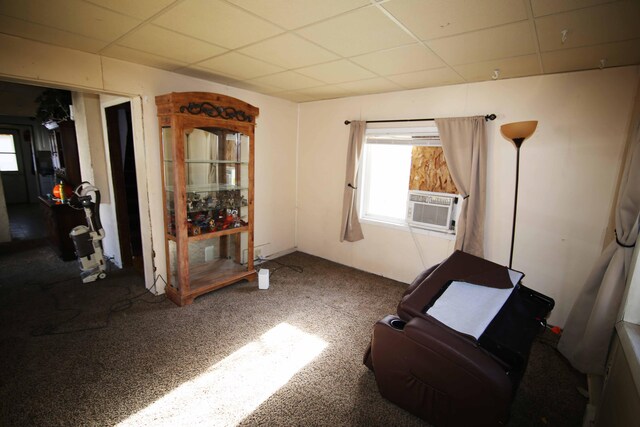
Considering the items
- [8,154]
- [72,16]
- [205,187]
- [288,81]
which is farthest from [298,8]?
[8,154]

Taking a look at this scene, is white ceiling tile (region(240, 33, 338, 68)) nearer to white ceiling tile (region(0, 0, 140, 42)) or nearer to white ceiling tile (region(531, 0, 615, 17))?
white ceiling tile (region(0, 0, 140, 42))

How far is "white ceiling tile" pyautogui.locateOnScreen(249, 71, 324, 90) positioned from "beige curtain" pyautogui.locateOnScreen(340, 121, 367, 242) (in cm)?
77

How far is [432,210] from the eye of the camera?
3104 mm

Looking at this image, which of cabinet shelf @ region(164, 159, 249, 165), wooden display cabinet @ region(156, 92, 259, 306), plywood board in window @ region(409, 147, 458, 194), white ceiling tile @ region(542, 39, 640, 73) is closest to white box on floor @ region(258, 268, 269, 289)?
wooden display cabinet @ region(156, 92, 259, 306)

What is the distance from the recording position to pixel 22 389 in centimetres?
170

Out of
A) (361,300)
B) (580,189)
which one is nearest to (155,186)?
(361,300)

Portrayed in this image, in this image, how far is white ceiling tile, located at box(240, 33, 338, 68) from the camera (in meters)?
1.85

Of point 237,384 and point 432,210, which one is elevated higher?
point 432,210

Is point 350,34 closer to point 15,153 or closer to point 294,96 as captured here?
point 294,96

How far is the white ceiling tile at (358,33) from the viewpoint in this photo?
1500mm

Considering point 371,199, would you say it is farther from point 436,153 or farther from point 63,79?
point 63,79

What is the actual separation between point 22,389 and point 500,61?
3887 millimetres


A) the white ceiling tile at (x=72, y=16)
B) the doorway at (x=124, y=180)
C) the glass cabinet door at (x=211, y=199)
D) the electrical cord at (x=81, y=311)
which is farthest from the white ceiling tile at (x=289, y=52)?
the electrical cord at (x=81, y=311)

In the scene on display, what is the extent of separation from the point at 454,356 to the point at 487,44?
1.86 meters
